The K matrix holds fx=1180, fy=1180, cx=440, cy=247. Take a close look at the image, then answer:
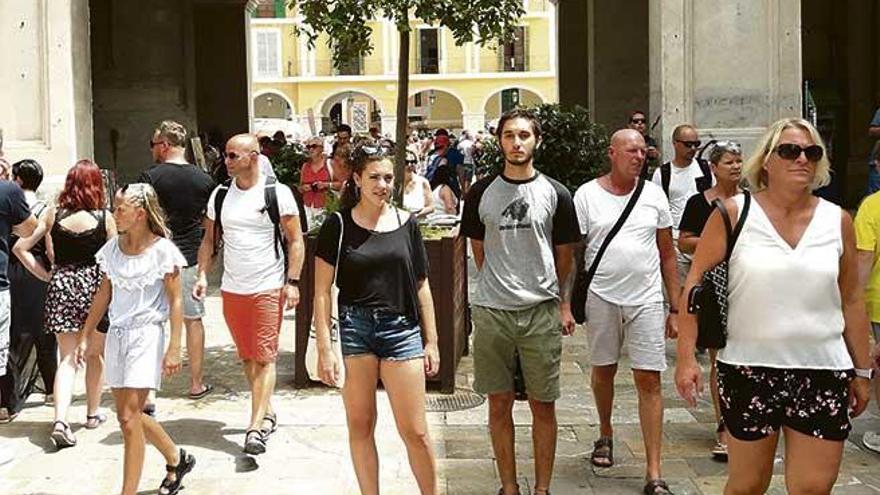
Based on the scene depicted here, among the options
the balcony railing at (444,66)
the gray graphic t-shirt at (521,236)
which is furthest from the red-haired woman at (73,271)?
the balcony railing at (444,66)

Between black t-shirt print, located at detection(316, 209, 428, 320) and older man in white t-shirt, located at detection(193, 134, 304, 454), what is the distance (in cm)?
157

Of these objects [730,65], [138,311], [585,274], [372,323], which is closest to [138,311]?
[138,311]

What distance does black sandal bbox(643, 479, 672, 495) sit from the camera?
595 cm

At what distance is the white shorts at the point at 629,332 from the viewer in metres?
6.12

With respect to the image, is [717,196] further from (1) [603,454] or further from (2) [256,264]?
(2) [256,264]

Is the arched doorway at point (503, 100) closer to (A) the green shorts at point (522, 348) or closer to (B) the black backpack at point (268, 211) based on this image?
(B) the black backpack at point (268, 211)

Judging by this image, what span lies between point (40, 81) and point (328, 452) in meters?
5.58

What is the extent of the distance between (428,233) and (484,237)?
119 inches

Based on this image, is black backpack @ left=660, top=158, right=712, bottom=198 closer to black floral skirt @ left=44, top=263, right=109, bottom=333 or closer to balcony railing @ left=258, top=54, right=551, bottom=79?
black floral skirt @ left=44, top=263, right=109, bottom=333

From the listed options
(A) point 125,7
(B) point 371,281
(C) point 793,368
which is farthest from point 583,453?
(A) point 125,7

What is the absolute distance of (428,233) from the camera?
8.82 m

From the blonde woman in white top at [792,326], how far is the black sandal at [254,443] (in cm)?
311

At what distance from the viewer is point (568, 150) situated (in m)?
12.0

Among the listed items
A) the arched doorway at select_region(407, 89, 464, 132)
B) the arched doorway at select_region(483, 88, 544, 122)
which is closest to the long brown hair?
the arched doorway at select_region(483, 88, 544, 122)
